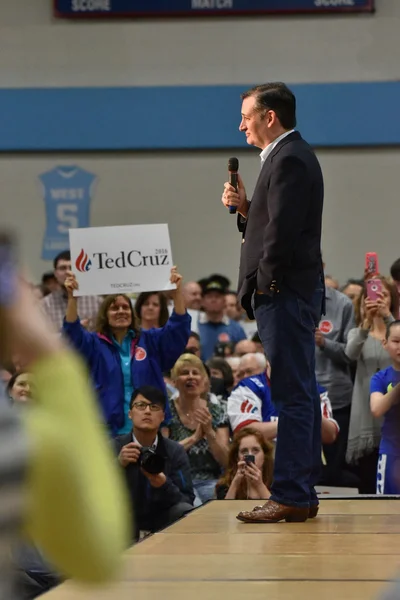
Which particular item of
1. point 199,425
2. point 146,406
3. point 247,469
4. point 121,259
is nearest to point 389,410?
point 247,469

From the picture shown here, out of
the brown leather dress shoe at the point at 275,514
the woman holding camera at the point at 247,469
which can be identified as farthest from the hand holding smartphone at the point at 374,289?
the brown leather dress shoe at the point at 275,514

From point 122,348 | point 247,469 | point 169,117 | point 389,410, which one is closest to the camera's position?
point 247,469

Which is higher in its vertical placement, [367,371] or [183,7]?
[183,7]

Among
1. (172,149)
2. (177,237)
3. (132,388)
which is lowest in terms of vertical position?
(132,388)

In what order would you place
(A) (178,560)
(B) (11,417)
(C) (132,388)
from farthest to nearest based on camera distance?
(C) (132,388)
(A) (178,560)
(B) (11,417)

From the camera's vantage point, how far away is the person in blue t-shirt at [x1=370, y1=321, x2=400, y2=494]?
192 inches

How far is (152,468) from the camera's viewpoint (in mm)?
4480

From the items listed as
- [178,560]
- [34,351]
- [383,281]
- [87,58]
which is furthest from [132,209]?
[34,351]

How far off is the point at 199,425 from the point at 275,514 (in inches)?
74.7

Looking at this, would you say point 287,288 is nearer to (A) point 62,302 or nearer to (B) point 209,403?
(B) point 209,403

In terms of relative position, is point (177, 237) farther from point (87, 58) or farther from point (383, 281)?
point (383, 281)

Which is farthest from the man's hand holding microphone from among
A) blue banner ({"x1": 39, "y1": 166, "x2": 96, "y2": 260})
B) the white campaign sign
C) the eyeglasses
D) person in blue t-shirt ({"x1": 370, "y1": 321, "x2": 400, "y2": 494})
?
blue banner ({"x1": 39, "y1": 166, "x2": 96, "y2": 260})

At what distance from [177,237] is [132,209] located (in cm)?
53

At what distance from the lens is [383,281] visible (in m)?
5.88
